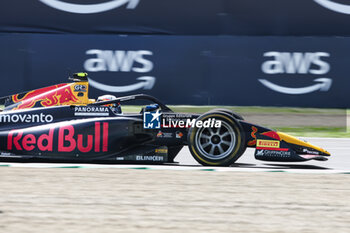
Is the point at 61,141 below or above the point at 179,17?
below

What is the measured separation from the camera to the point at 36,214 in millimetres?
4309

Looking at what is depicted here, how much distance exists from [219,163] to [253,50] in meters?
6.71

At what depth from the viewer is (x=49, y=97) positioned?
7.54 m

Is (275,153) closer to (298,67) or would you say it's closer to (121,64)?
(298,67)

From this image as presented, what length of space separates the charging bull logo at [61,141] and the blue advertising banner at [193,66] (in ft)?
20.7

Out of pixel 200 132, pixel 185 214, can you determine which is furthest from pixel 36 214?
pixel 200 132

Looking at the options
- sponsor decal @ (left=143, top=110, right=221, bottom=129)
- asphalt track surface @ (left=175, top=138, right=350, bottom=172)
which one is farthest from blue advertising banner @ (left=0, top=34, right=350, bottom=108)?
sponsor decal @ (left=143, top=110, right=221, bottom=129)

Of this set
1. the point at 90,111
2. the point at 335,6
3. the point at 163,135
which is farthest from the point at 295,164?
the point at 335,6

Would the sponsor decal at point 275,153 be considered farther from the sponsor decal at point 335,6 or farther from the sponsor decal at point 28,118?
the sponsor decal at point 335,6

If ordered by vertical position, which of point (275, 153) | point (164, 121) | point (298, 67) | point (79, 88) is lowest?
point (275, 153)

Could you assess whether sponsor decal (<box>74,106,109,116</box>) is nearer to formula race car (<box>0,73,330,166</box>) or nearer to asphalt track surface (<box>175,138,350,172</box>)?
formula race car (<box>0,73,330,166</box>)

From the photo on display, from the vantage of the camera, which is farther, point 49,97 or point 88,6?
point 88,6

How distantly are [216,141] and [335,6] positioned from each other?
7.77 metres

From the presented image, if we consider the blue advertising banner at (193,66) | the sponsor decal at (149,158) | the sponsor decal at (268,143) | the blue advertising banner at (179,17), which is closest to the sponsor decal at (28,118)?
the sponsor decal at (149,158)
